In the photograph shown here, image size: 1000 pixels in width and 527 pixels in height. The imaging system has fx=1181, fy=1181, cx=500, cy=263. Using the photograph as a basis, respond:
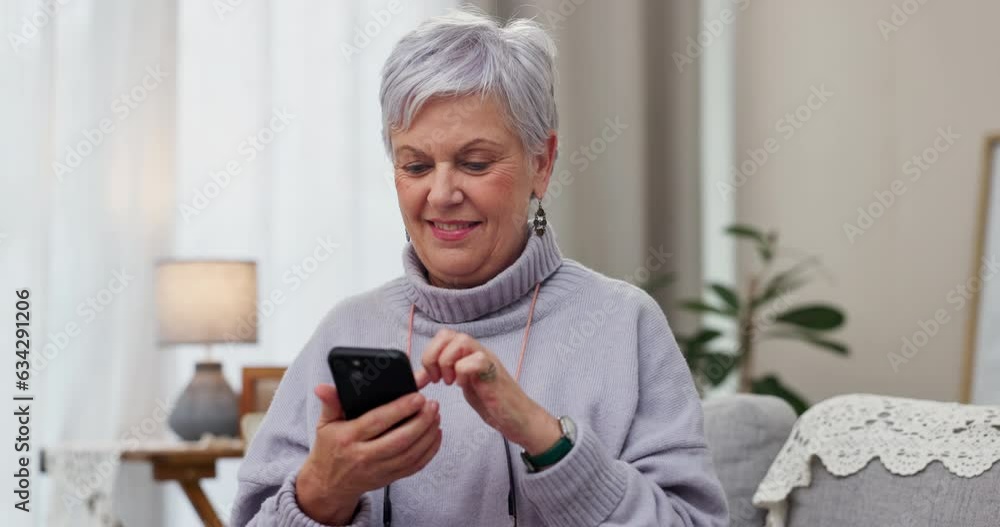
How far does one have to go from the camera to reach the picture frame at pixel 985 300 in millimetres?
3520

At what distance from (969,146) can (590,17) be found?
50.0 inches

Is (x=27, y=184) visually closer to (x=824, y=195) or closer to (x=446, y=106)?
(x=446, y=106)

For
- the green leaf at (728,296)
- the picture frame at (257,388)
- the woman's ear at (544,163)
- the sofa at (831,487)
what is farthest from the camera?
the green leaf at (728,296)

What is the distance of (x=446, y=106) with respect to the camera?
1371mm

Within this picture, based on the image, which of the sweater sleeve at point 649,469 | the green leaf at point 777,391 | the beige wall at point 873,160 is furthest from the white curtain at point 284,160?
the sweater sleeve at point 649,469

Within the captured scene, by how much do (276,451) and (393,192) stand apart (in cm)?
197

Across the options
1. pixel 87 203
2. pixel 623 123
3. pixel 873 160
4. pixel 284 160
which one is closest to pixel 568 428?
pixel 87 203

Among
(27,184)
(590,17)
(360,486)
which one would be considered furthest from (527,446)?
(590,17)

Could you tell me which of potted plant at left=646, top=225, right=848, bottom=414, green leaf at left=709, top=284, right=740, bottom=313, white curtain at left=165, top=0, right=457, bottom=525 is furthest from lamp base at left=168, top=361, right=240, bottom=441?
green leaf at left=709, top=284, right=740, bottom=313

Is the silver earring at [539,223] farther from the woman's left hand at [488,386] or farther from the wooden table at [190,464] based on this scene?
the wooden table at [190,464]

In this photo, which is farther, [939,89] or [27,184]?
[939,89]

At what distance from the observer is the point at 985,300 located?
357 cm

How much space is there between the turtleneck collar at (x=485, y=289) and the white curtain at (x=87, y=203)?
150 centimetres

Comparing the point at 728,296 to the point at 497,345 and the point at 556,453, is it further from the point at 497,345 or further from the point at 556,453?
the point at 556,453
